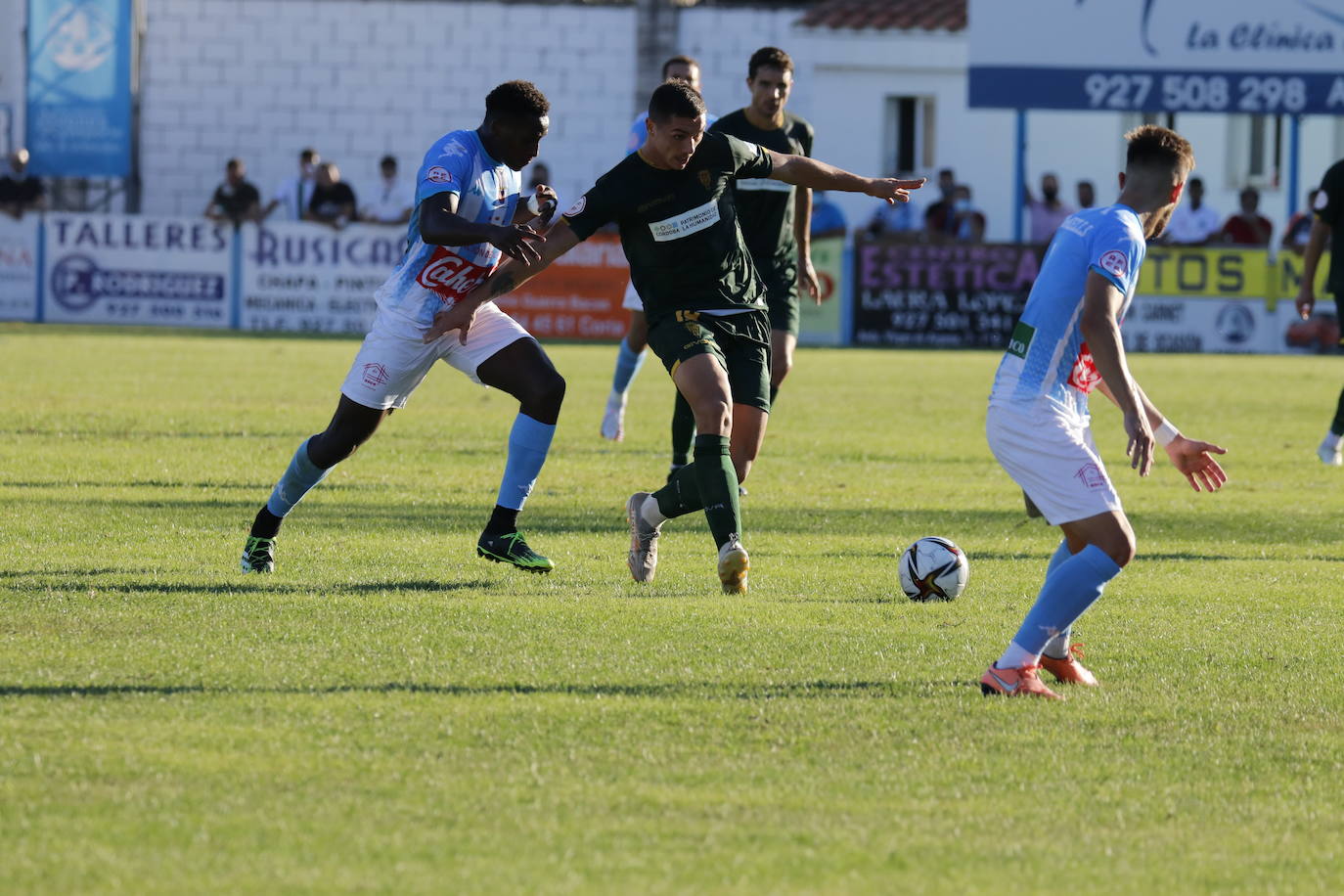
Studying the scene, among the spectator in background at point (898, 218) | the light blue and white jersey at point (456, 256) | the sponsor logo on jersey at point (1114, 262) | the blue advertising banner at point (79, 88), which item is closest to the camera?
the sponsor logo on jersey at point (1114, 262)

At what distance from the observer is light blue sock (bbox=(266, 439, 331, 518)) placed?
7195 millimetres

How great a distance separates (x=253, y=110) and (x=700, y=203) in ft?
95.6

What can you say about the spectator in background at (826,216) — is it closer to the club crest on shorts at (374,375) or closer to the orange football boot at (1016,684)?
the club crest on shorts at (374,375)

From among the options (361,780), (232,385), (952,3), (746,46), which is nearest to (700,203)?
(361,780)

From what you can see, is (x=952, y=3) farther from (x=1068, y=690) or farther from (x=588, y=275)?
(x=1068, y=690)

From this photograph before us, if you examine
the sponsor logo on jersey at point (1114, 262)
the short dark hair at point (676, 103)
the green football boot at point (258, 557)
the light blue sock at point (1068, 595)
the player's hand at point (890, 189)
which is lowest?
the green football boot at point (258, 557)

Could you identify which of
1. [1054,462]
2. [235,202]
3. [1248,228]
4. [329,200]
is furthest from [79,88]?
[1054,462]

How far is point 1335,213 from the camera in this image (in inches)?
473

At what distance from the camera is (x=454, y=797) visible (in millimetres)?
4172

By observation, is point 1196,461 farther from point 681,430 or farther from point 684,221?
point 681,430

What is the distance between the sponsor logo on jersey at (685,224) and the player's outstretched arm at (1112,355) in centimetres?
216

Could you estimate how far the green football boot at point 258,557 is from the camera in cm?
713

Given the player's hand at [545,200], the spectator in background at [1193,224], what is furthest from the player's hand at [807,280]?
the spectator in background at [1193,224]

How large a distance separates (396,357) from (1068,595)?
9.33ft
